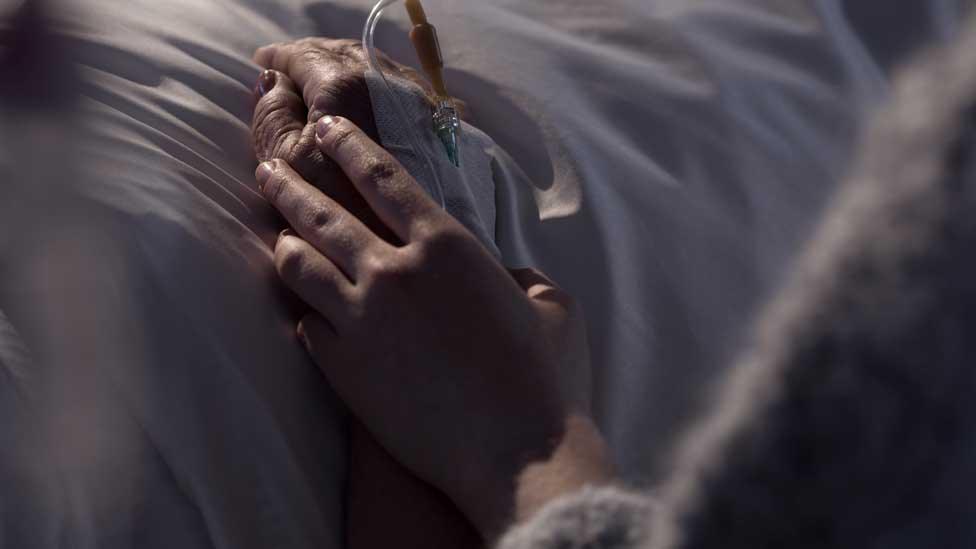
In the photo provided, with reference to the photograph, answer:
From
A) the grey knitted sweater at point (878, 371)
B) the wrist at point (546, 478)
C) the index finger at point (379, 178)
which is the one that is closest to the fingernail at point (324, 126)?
the index finger at point (379, 178)

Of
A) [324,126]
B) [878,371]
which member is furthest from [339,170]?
[878,371]

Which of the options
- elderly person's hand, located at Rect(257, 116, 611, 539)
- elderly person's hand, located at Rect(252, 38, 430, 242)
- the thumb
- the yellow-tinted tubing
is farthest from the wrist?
the yellow-tinted tubing

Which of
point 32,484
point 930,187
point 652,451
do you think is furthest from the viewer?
point 652,451

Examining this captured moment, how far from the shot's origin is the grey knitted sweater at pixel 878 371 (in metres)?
0.29

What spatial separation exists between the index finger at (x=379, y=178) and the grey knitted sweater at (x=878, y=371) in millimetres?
384

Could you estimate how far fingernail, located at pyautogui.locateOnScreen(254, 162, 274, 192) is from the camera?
0.73 meters

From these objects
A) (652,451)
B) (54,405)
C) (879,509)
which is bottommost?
(652,451)

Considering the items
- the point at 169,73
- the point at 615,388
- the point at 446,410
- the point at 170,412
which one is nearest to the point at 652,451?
the point at 615,388

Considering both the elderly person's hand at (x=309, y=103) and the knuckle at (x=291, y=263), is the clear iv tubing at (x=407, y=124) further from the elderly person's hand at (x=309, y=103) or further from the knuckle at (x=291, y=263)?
the knuckle at (x=291, y=263)

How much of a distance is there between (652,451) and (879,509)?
1.44ft

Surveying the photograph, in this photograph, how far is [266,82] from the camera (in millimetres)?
811

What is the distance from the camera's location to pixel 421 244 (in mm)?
663

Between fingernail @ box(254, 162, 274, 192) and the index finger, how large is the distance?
4cm

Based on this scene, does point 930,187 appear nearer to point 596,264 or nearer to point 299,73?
point 596,264
